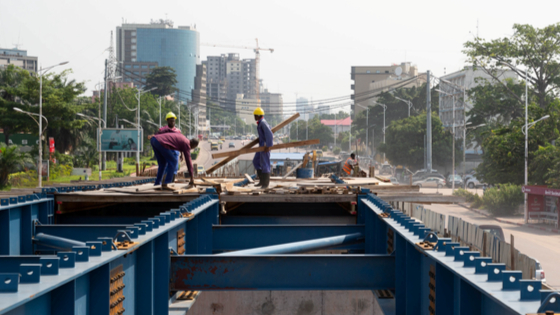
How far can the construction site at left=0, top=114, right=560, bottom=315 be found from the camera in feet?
14.2

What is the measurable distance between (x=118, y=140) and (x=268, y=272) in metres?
49.5

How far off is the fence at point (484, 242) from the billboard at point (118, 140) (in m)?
45.5

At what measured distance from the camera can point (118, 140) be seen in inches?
2131

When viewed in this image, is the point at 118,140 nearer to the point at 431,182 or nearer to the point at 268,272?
the point at 431,182

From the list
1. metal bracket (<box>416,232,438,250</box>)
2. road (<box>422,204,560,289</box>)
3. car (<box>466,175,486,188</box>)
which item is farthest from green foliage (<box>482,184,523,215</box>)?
metal bracket (<box>416,232,438,250</box>)

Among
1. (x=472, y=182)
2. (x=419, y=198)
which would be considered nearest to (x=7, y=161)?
(x=419, y=198)

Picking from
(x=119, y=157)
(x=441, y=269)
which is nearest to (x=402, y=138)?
(x=119, y=157)

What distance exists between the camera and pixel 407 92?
109125mm

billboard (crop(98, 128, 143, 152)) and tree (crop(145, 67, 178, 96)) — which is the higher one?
tree (crop(145, 67, 178, 96))

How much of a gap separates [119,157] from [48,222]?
49996mm

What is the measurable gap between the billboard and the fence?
4548cm

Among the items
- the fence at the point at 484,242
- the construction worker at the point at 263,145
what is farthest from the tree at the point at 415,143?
the fence at the point at 484,242

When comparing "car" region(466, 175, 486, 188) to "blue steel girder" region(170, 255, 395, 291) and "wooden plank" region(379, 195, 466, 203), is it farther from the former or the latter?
"blue steel girder" region(170, 255, 395, 291)

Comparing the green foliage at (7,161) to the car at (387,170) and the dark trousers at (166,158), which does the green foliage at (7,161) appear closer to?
the dark trousers at (166,158)
